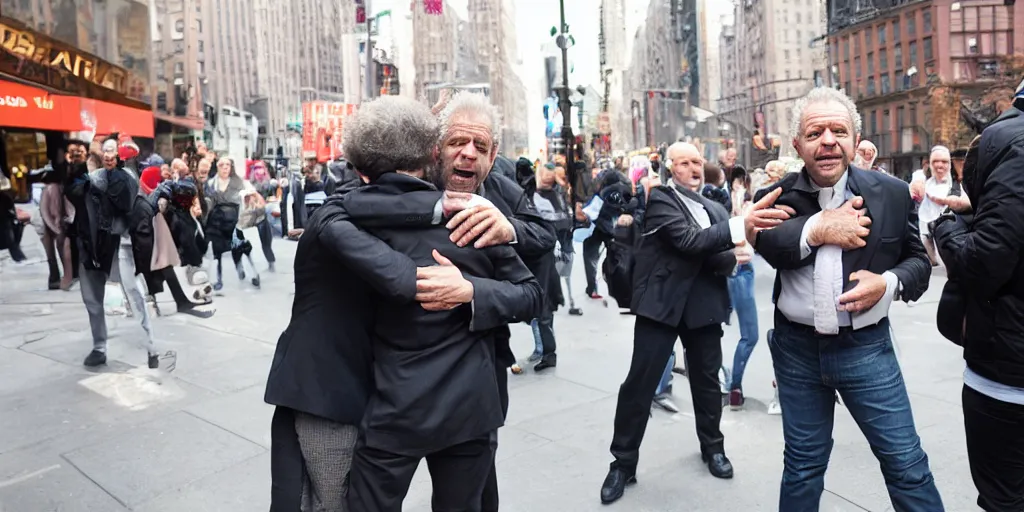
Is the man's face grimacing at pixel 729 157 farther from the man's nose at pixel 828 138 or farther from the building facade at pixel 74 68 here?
the man's nose at pixel 828 138

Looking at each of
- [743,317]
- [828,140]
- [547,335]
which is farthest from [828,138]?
[547,335]

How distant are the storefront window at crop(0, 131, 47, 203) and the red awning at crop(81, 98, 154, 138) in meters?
4.61

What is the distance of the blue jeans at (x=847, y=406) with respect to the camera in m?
2.59

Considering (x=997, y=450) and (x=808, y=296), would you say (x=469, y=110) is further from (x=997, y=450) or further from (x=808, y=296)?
(x=997, y=450)

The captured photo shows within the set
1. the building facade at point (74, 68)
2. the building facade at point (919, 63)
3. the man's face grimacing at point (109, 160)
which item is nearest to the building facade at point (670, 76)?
the building facade at point (919, 63)

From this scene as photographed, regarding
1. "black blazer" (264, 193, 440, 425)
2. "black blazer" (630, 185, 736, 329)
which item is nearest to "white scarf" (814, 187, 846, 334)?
"black blazer" (630, 185, 736, 329)

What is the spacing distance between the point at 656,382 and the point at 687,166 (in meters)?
1.13

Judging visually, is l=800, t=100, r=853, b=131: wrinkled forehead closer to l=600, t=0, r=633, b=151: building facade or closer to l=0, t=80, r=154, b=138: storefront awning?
l=0, t=80, r=154, b=138: storefront awning

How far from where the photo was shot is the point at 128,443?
4734 millimetres

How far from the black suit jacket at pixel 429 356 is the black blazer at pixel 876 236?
108cm

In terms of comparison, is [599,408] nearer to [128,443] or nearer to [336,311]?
[128,443]

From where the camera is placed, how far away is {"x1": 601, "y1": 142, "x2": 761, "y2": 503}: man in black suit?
3.87 metres

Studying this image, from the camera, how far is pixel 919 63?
1048 inches

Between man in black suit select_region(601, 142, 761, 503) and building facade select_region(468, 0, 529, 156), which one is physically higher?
building facade select_region(468, 0, 529, 156)
